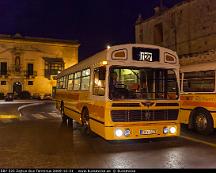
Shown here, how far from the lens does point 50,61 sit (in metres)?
72.2

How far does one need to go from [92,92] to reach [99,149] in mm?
2097

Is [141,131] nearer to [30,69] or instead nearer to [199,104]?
[199,104]

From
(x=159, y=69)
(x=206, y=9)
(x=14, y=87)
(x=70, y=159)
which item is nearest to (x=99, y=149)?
(x=70, y=159)

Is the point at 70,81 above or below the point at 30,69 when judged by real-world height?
below

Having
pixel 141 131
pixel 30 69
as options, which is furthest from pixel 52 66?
pixel 141 131

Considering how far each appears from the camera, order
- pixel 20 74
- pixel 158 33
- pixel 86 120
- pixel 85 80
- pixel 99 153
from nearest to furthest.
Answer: pixel 99 153, pixel 86 120, pixel 85 80, pixel 158 33, pixel 20 74

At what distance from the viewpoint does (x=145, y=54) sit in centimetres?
1010

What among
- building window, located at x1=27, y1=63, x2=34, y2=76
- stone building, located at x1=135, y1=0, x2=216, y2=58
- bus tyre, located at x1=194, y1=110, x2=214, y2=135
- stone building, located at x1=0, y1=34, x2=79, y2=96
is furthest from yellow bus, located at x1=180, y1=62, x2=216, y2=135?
building window, located at x1=27, y1=63, x2=34, y2=76

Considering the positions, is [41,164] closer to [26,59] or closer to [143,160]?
[143,160]

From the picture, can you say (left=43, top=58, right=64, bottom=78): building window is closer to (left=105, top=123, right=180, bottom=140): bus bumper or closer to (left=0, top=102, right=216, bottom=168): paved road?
(left=0, top=102, right=216, bottom=168): paved road

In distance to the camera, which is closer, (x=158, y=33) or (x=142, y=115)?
(x=142, y=115)

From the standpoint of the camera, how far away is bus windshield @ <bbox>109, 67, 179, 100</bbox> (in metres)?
9.80

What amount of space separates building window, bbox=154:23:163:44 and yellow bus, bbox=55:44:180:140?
2427 cm

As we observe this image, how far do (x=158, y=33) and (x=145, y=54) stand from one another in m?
25.4
